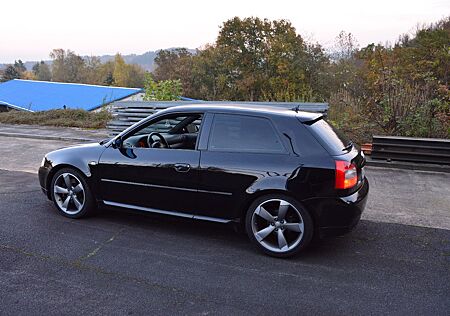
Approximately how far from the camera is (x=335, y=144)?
4.22 meters

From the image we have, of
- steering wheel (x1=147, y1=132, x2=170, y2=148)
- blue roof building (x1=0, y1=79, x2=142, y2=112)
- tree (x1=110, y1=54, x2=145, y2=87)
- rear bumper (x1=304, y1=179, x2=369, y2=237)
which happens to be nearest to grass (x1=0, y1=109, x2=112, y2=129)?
steering wheel (x1=147, y1=132, x2=170, y2=148)

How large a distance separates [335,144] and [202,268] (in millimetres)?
1909

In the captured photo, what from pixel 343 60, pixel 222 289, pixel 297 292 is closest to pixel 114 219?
pixel 222 289

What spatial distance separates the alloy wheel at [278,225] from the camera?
4.05 m

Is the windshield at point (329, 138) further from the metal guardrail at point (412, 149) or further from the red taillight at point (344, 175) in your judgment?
the metal guardrail at point (412, 149)

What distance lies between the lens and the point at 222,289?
3.45 meters

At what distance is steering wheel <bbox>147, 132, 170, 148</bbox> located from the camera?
477 centimetres

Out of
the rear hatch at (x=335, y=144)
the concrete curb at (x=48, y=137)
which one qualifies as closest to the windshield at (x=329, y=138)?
the rear hatch at (x=335, y=144)

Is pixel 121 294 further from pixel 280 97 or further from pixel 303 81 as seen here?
pixel 303 81

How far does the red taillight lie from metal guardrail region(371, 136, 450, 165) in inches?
192

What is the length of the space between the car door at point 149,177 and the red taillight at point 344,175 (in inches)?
59.5

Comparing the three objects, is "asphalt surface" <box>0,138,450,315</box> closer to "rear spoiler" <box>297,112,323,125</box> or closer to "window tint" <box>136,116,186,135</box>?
"window tint" <box>136,116,186,135</box>

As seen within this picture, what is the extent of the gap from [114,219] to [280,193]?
2.33 m

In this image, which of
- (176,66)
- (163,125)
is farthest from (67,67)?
(163,125)
